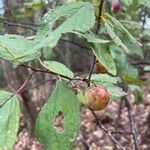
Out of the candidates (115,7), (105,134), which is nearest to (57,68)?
(115,7)

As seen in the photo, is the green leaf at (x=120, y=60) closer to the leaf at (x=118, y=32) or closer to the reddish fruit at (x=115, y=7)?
the leaf at (x=118, y=32)

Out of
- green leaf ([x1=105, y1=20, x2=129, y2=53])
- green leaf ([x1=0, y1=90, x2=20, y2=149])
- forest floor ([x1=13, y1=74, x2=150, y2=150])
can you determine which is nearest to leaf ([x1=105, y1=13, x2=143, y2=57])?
green leaf ([x1=105, y1=20, x2=129, y2=53])

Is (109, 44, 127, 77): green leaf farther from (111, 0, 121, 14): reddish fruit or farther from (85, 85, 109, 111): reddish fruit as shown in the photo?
(111, 0, 121, 14): reddish fruit

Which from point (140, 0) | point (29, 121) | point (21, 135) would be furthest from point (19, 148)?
point (140, 0)

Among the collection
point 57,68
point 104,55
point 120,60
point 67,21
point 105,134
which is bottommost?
point 105,134

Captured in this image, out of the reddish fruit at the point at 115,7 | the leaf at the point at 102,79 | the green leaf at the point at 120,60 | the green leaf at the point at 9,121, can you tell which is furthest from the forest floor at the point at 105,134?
the green leaf at the point at 9,121

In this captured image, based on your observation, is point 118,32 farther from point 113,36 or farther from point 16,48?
point 16,48
